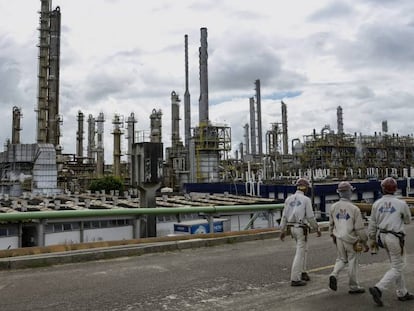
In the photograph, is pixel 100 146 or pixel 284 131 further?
pixel 100 146

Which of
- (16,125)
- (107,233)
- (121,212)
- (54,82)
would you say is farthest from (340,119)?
(121,212)

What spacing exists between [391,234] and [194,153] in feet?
145

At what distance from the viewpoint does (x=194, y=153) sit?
161ft

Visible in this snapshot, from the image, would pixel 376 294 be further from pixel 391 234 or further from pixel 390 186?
pixel 390 186

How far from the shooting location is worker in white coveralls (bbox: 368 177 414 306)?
5102 millimetres

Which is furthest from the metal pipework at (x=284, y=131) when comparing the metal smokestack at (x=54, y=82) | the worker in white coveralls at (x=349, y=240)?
the worker in white coveralls at (x=349, y=240)

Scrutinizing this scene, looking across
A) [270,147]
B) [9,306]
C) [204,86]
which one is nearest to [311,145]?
[270,147]

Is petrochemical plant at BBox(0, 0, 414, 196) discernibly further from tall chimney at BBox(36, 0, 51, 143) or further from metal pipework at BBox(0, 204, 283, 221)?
metal pipework at BBox(0, 204, 283, 221)

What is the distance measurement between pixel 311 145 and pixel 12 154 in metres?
35.2

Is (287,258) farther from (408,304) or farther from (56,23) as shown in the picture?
(56,23)

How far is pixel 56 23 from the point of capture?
52625 millimetres

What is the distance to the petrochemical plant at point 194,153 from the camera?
4794 centimetres

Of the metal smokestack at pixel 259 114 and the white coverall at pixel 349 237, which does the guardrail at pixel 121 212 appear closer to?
the white coverall at pixel 349 237

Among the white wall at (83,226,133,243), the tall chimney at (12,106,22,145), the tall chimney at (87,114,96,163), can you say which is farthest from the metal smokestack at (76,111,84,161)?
the white wall at (83,226,133,243)
